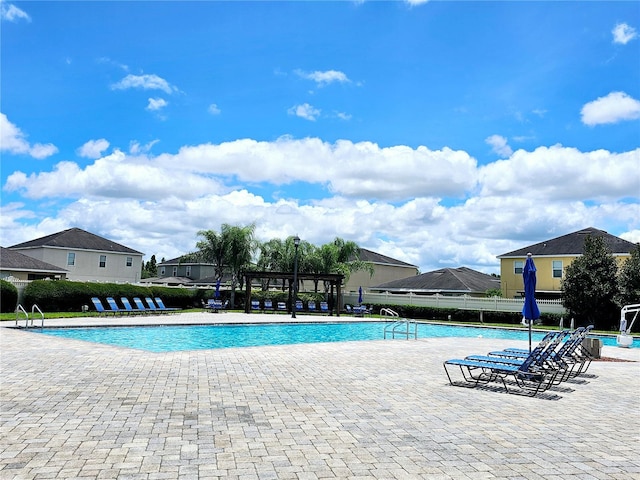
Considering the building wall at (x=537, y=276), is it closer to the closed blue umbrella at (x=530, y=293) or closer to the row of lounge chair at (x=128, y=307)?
the row of lounge chair at (x=128, y=307)

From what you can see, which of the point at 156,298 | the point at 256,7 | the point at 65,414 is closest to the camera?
the point at 65,414

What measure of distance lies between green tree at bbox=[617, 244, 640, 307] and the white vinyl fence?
3702 millimetres

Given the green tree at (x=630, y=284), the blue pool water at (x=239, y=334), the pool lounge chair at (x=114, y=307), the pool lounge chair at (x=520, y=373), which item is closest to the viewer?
the pool lounge chair at (x=520, y=373)

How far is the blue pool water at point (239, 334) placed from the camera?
18734 millimetres

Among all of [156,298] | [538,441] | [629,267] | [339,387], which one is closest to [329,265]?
[156,298]

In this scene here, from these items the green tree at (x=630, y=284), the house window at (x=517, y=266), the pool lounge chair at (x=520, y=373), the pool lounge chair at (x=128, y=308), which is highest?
the house window at (x=517, y=266)

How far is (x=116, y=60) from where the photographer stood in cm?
1595

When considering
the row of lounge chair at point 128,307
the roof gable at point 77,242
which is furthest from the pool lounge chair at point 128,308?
the roof gable at point 77,242

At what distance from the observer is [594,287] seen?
27406 millimetres

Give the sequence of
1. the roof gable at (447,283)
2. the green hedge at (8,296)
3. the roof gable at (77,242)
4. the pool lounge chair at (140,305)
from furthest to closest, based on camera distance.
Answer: the roof gable at (77,242) → the roof gable at (447,283) → the pool lounge chair at (140,305) → the green hedge at (8,296)

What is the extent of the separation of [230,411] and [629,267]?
85.2 ft

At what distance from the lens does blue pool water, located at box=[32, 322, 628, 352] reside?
61.5 feet

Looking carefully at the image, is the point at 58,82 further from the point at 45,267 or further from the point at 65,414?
the point at 45,267

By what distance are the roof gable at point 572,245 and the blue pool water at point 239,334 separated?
1294 cm
